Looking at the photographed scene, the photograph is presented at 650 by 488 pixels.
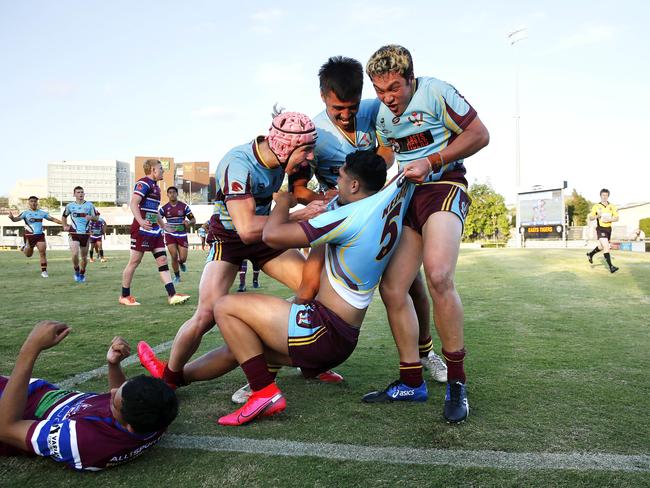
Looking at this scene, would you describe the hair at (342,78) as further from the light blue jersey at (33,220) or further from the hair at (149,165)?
the light blue jersey at (33,220)

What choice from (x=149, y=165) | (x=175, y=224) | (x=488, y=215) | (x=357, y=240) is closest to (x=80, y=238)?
(x=175, y=224)

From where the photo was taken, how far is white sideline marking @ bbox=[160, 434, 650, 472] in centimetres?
246

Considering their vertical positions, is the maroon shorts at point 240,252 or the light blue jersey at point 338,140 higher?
the light blue jersey at point 338,140

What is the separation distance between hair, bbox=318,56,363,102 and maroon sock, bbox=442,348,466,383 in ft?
6.31

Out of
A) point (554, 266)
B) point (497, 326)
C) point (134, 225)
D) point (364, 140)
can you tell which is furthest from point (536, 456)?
point (554, 266)

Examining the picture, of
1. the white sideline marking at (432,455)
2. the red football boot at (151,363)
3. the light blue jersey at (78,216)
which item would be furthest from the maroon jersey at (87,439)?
the light blue jersey at (78,216)

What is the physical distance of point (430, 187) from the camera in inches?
147

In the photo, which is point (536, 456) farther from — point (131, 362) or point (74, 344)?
point (74, 344)

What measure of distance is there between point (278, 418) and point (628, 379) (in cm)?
268

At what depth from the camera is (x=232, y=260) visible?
160 inches

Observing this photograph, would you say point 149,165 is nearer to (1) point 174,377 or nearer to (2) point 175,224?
(2) point 175,224

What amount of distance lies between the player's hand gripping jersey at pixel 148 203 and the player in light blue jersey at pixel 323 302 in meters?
7.01

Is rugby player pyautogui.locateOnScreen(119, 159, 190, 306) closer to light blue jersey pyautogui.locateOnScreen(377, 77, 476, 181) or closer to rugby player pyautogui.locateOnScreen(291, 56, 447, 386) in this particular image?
rugby player pyautogui.locateOnScreen(291, 56, 447, 386)

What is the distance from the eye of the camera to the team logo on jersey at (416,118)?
3717 millimetres
